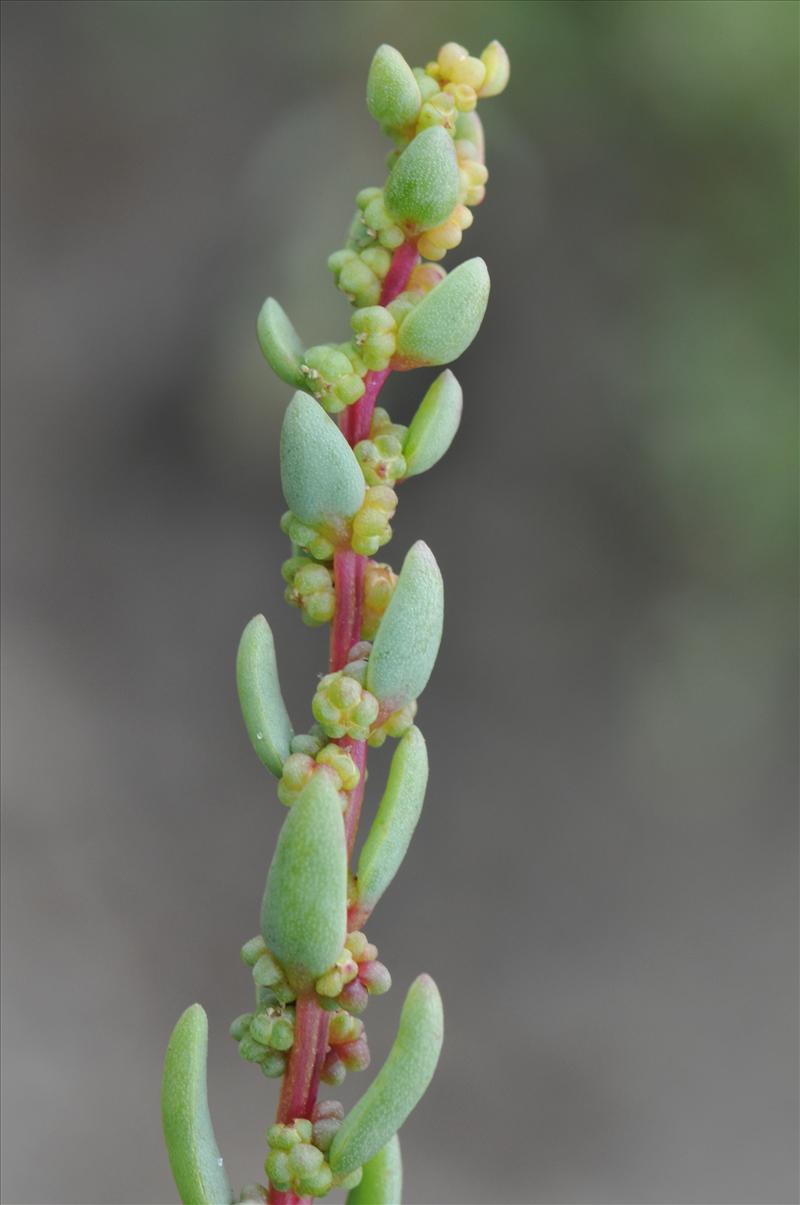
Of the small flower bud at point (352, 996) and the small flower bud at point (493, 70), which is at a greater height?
the small flower bud at point (493, 70)

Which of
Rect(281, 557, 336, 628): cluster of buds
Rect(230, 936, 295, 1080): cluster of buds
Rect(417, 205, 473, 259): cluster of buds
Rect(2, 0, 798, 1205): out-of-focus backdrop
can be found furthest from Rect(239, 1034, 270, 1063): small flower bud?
Rect(2, 0, 798, 1205): out-of-focus backdrop

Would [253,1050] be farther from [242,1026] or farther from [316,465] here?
[316,465]

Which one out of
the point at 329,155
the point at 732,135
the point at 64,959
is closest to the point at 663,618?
the point at 732,135

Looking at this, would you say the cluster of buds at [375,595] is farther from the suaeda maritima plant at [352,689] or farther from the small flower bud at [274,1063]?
the small flower bud at [274,1063]

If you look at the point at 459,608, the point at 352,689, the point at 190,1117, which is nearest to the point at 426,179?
the point at 352,689

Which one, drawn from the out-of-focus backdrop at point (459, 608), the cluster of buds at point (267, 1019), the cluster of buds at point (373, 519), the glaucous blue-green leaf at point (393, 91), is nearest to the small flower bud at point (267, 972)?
the cluster of buds at point (267, 1019)
